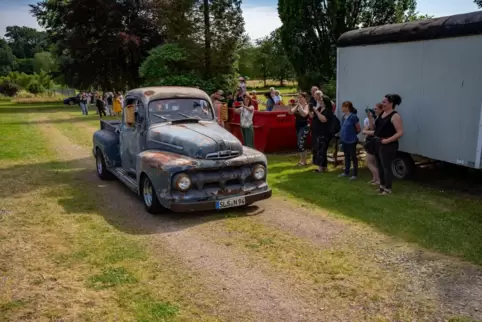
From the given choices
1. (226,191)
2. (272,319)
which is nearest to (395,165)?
(226,191)

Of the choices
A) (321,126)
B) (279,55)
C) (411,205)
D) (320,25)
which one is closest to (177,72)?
(279,55)

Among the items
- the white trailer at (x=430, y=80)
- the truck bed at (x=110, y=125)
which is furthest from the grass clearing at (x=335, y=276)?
the truck bed at (x=110, y=125)

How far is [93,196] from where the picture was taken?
9.20 m

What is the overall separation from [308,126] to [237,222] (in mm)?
4920

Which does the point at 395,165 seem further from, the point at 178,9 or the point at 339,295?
the point at 178,9

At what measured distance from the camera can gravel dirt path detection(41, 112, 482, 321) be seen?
14.9 ft

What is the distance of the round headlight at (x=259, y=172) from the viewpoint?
783 centimetres

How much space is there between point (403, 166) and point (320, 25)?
1104cm

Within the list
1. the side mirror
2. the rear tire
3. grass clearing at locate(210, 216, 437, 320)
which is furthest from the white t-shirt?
grass clearing at locate(210, 216, 437, 320)

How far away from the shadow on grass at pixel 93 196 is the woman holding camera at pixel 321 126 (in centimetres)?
324

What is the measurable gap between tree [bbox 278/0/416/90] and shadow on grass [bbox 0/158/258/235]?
34.2 feet

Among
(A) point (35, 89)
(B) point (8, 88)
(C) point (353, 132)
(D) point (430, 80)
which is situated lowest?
(C) point (353, 132)

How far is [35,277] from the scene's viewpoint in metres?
5.38

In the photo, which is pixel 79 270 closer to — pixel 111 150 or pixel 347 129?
pixel 111 150
